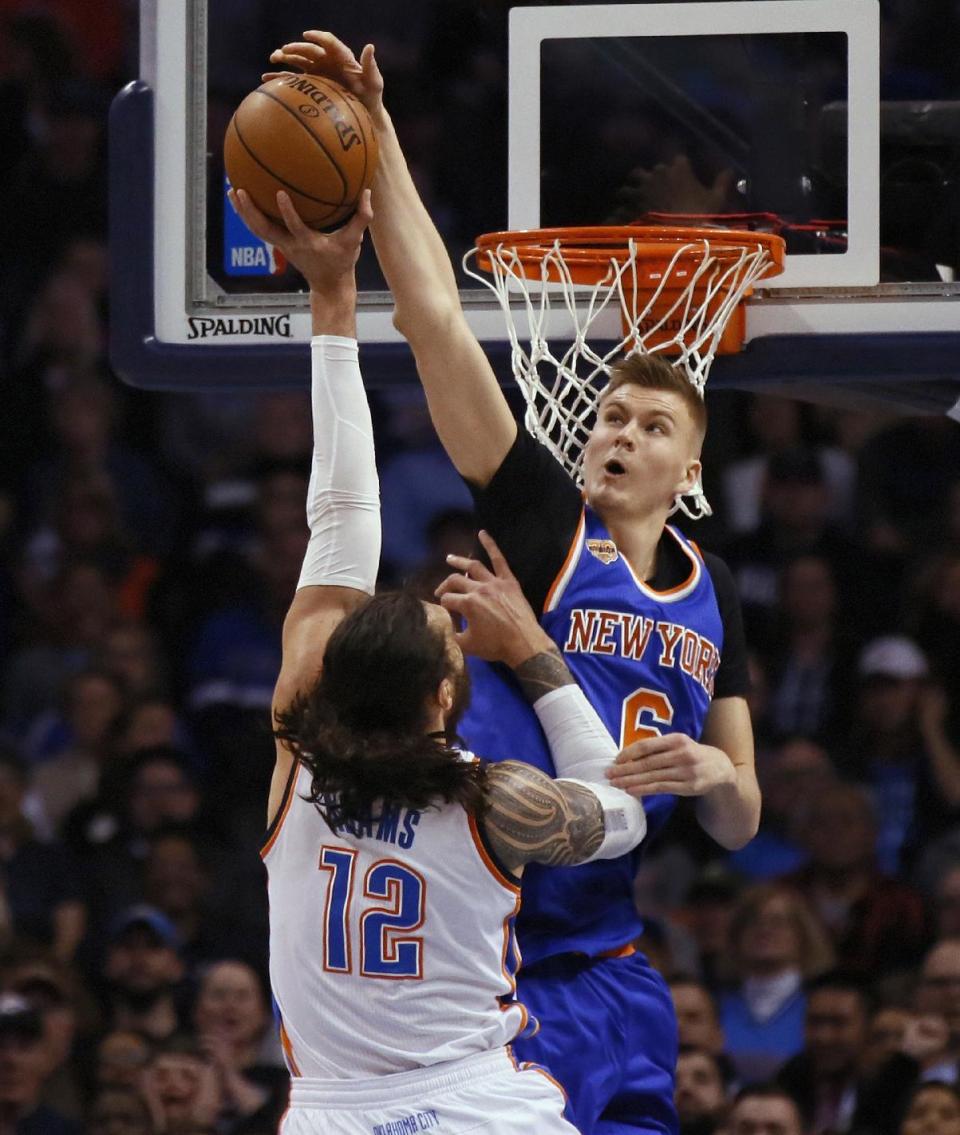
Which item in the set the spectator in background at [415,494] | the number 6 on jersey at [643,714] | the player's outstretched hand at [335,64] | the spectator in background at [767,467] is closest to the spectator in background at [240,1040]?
the spectator in background at [415,494]

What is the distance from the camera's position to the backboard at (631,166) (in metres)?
4.13

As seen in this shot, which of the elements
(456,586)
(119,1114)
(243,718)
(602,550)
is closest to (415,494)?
(243,718)

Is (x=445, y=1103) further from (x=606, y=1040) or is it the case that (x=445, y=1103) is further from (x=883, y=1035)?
(x=883, y=1035)

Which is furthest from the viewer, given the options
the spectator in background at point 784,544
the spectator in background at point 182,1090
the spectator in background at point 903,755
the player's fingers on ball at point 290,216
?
the spectator in background at point 784,544

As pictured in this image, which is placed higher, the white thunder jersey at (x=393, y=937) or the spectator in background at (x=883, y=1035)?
the white thunder jersey at (x=393, y=937)

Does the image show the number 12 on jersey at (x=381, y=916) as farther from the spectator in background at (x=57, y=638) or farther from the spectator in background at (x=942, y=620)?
the spectator in background at (x=57, y=638)

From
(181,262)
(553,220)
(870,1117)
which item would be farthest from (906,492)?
(181,262)

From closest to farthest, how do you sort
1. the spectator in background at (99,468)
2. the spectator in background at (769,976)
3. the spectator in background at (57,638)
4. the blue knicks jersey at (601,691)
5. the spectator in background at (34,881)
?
the blue knicks jersey at (601,691) → the spectator in background at (769,976) → the spectator in background at (34,881) → the spectator in background at (57,638) → the spectator in background at (99,468)

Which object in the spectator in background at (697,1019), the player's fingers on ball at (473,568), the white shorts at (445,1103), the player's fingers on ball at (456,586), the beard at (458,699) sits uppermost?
the player's fingers on ball at (473,568)

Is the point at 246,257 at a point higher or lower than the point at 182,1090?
higher

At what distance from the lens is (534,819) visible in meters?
2.78

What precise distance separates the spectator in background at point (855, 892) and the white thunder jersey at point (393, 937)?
10.7ft

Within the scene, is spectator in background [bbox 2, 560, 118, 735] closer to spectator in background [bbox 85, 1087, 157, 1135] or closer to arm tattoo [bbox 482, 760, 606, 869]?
spectator in background [bbox 85, 1087, 157, 1135]

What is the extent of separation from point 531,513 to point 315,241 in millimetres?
609
